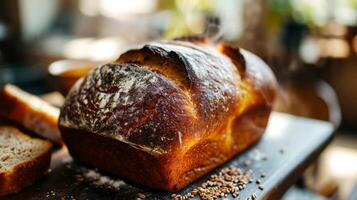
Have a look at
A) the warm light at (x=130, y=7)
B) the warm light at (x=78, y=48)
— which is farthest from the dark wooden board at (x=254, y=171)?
the warm light at (x=130, y=7)

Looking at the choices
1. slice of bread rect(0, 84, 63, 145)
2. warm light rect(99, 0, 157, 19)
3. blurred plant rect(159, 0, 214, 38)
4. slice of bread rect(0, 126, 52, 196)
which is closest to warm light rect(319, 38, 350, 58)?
blurred plant rect(159, 0, 214, 38)

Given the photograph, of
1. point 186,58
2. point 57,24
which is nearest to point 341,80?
point 186,58

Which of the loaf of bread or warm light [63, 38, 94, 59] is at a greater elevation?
the loaf of bread

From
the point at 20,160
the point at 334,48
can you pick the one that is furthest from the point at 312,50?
the point at 20,160

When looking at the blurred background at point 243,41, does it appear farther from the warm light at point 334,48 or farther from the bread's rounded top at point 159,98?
the bread's rounded top at point 159,98

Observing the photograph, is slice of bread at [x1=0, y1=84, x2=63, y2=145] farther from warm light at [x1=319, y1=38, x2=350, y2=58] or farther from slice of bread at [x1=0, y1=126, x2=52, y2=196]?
warm light at [x1=319, y1=38, x2=350, y2=58]

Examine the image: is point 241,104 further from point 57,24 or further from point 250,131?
point 57,24
